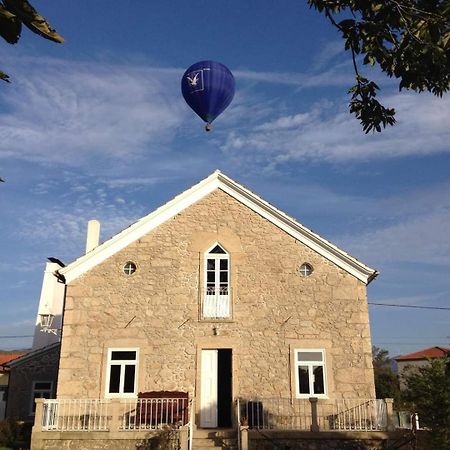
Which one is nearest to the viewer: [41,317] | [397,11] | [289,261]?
[397,11]

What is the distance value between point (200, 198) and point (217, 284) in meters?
2.77

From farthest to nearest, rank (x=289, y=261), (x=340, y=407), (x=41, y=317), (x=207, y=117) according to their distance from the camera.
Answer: (x=41, y=317) → (x=207, y=117) → (x=289, y=261) → (x=340, y=407)

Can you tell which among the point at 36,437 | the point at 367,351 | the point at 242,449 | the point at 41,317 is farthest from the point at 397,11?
the point at 41,317

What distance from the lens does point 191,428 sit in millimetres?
12719

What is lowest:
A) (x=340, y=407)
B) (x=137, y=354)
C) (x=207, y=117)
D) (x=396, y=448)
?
(x=396, y=448)

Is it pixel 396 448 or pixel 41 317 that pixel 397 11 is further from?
pixel 41 317

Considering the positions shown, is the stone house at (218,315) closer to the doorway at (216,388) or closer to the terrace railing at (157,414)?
the doorway at (216,388)

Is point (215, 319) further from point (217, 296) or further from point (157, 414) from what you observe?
point (157, 414)

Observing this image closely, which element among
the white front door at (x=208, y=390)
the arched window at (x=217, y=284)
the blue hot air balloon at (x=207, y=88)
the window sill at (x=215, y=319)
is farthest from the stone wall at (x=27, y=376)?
the blue hot air balloon at (x=207, y=88)

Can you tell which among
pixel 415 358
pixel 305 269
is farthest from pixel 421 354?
pixel 305 269

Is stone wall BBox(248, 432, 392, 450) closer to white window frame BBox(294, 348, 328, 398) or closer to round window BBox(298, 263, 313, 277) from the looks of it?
white window frame BBox(294, 348, 328, 398)

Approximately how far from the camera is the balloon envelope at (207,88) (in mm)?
17469

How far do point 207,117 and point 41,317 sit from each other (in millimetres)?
13440

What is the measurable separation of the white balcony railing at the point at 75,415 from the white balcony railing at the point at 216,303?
371 centimetres
